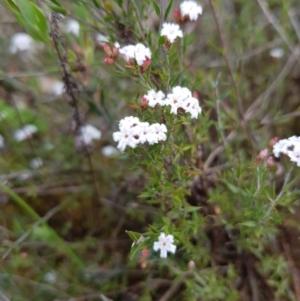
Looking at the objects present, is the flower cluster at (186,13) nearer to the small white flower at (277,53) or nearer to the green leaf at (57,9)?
the green leaf at (57,9)

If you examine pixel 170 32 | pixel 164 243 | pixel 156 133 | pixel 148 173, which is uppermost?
pixel 170 32

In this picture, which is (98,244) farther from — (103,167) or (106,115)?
(106,115)

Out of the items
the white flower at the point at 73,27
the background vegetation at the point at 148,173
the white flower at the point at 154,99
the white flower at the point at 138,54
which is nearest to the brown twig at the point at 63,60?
the background vegetation at the point at 148,173

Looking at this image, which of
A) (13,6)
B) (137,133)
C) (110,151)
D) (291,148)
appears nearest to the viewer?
(137,133)

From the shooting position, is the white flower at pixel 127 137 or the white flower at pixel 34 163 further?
the white flower at pixel 34 163

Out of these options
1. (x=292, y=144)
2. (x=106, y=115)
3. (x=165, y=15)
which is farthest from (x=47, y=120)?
(x=292, y=144)

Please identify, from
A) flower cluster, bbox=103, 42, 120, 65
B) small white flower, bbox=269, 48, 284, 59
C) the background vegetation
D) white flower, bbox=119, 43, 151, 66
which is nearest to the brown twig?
the background vegetation

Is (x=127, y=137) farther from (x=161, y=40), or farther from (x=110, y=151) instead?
(x=110, y=151)

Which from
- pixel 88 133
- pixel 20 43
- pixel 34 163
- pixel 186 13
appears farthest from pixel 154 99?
pixel 20 43
